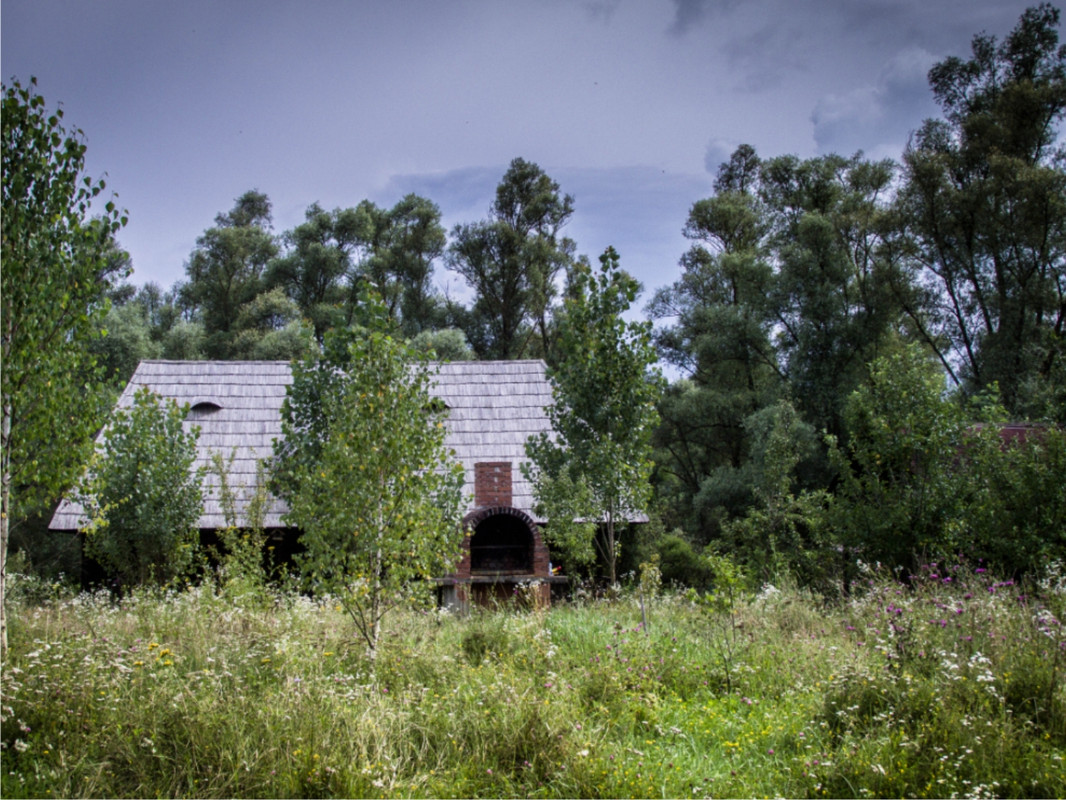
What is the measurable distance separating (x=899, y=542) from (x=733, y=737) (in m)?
6.99

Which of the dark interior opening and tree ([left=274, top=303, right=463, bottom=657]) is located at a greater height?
tree ([left=274, top=303, right=463, bottom=657])

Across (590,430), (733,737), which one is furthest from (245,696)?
(590,430)

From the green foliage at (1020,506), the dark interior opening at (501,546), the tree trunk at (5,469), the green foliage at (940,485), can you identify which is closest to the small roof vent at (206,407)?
the dark interior opening at (501,546)

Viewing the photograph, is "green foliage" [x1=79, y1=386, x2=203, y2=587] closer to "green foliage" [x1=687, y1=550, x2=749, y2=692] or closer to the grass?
the grass

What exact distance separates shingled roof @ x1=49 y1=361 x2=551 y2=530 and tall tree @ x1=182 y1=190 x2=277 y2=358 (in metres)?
14.4

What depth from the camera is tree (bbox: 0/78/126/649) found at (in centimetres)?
663

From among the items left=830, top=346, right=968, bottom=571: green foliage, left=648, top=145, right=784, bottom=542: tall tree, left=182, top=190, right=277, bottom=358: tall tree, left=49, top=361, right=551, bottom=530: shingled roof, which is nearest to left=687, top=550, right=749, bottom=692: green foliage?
left=830, top=346, right=968, bottom=571: green foliage

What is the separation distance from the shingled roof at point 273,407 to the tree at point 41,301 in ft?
27.8

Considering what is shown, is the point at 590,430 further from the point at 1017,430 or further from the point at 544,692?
the point at 1017,430

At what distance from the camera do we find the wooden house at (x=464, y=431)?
14664 millimetres

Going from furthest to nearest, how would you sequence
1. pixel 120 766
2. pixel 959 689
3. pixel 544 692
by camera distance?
pixel 544 692 → pixel 959 689 → pixel 120 766

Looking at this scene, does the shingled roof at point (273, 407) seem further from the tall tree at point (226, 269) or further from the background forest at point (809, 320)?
the tall tree at point (226, 269)

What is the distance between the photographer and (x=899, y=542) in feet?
38.2

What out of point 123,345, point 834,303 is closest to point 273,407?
point 123,345
